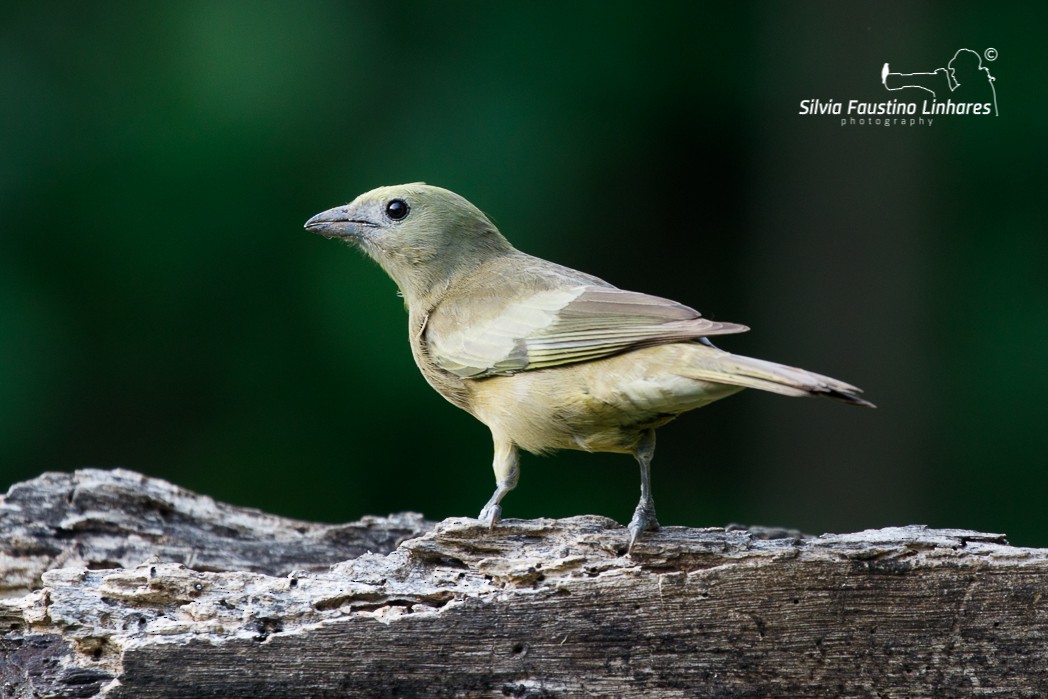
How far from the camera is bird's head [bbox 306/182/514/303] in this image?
5457 millimetres

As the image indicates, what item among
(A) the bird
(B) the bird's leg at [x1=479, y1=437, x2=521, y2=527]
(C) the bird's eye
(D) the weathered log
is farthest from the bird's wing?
(D) the weathered log

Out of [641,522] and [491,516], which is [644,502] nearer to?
Result: [641,522]

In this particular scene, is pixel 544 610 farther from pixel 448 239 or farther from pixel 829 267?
pixel 829 267

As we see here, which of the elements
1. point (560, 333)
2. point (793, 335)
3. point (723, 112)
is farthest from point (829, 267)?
point (560, 333)

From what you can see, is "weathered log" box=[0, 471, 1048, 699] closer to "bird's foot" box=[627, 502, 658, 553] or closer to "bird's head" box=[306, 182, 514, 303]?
"bird's foot" box=[627, 502, 658, 553]

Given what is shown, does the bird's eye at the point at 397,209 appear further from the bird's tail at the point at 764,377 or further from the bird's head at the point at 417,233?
the bird's tail at the point at 764,377

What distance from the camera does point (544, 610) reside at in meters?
4.13

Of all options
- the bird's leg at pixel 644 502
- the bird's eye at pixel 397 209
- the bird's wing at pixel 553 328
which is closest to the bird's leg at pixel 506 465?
the bird's wing at pixel 553 328

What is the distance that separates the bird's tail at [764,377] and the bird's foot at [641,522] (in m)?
0.65

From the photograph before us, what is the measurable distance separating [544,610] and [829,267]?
5.49m

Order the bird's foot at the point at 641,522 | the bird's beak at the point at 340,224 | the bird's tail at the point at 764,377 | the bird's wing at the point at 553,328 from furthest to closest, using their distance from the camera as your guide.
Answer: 1. the bird's beak at the point at 340,224
2. the bird's foot at the point at 641,522
3. the bird's wing at the point at 553,328
4. the bird's tail at the point at 764,377

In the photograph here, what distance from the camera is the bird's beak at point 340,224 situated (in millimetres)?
5590

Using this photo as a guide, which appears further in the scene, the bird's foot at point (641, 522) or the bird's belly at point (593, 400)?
the bird's foot at point (641, 522)

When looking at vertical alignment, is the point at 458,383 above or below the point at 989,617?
above
